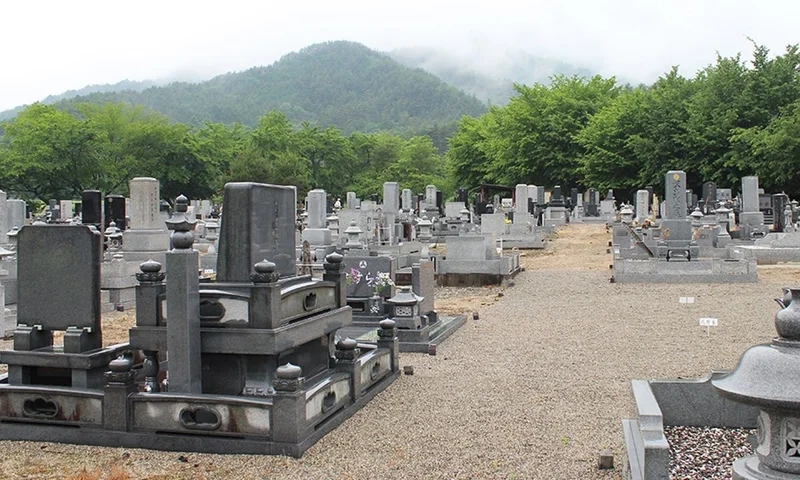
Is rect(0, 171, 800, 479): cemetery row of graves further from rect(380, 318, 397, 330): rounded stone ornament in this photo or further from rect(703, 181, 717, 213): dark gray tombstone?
rect(703, 181, 717, 213): dark gray tombstone

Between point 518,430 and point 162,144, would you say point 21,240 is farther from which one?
point 162,144

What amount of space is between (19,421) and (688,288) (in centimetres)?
1427

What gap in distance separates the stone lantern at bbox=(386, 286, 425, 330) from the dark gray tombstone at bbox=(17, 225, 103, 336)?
4.88 meters

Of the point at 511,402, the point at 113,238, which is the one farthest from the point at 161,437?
the point at 113,238

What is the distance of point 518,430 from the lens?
6.79 metres

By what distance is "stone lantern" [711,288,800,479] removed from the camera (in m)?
3.67

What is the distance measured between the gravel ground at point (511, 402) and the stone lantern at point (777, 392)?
6.35ft

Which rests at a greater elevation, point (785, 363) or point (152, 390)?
point (785, 363)

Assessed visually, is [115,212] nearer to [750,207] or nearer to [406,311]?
[406,311]

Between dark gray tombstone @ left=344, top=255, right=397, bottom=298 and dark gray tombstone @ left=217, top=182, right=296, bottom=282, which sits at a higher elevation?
dark gray tombstone @ left=217, top=182, right=296, bottom=282

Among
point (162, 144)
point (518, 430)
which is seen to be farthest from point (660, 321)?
point (162, 144)

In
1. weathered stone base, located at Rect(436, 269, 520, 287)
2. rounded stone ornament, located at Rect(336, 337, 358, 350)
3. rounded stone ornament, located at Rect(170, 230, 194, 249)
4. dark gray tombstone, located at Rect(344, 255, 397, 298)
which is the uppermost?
rounded stone ornament, located at Rect(170, 230, 194, 249)

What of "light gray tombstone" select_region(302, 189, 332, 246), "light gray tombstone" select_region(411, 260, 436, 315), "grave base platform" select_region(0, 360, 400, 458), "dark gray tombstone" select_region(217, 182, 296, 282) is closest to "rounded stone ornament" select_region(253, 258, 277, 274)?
"dark gray tombstone" select_region(217, 182, 296, 282)

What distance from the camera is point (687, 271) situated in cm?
1847
